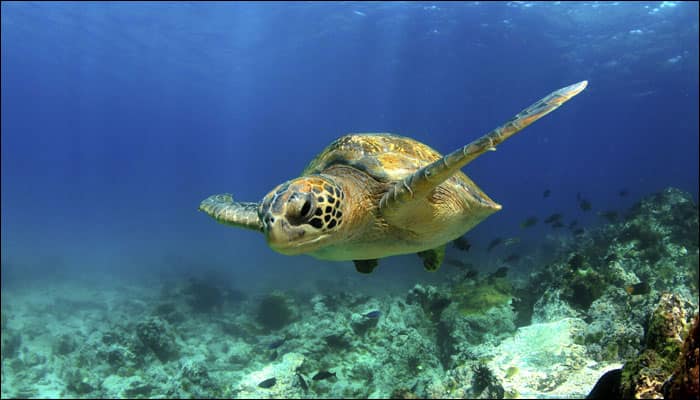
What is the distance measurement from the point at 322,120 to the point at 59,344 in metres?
68.5

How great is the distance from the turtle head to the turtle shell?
2.97ft

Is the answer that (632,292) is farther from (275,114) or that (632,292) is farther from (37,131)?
(37,131)

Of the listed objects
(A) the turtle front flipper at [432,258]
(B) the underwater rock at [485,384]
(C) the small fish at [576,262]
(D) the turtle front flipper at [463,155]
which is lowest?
(B) the underwater rock at [485,384]

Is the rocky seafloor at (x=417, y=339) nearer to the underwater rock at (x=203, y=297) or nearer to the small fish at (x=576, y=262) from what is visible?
the small fish at (x=576, y=262)

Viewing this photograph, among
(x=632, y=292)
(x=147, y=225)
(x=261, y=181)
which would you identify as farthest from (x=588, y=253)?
(x=261, y=181)

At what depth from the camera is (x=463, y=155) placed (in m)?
2.60

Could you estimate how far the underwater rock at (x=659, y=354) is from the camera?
1644mm

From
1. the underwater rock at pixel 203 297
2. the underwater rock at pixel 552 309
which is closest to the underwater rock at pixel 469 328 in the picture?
the underwater rock at pixel 552 309

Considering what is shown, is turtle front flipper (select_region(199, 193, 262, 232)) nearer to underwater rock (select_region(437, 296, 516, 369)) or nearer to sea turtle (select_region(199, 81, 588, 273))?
sea turtle (select_region(199, 81, 588, 273))

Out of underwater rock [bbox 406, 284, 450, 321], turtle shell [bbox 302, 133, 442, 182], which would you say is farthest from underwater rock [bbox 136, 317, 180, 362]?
turtle shell [bbox 302, 133, 442, 182]

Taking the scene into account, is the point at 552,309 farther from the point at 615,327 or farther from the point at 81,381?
the point at 81,381

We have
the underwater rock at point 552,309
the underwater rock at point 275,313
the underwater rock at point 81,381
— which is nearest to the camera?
the underwater rock at point 552,309

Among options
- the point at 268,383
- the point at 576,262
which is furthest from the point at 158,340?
the point at 576,262

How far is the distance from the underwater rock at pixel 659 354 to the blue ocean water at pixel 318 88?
40.7 ft
